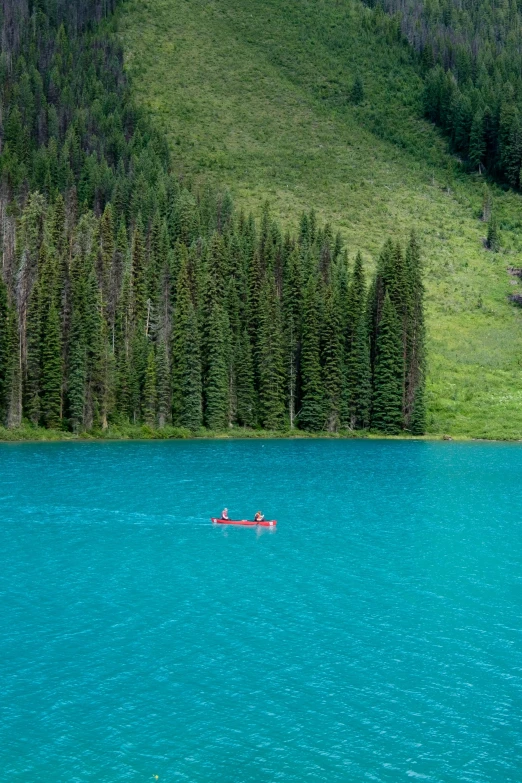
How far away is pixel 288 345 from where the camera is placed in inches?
4734

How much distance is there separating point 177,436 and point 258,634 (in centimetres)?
7494

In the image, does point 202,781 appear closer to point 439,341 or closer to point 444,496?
point 444,496

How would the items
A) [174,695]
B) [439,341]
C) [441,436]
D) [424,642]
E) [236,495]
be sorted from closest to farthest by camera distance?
[174,695] < [424,642] < [236,495] < [441,436] < [439,341]

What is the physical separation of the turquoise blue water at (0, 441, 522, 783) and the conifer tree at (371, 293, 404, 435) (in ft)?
Result: 141

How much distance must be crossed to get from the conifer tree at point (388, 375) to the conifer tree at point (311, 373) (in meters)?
7.93

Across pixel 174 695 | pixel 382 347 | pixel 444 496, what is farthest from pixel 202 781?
pixel 382 347

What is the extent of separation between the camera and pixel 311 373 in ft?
381

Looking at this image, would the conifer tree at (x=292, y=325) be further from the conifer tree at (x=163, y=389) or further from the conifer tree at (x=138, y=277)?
the conifer tree at (x=138, y=277)

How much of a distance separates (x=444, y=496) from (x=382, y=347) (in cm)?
4947

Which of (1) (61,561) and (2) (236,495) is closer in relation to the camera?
(1) (61,561)

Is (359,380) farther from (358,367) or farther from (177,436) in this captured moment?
(177,436)

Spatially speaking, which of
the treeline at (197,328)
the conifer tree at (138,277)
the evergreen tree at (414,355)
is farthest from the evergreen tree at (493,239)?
the conifer tree at (138,277)

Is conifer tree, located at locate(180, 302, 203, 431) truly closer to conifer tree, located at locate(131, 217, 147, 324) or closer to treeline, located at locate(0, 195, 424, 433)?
treeline, located at locate(0, 195, 424, 433)

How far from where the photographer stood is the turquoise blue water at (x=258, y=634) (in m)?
25.4
